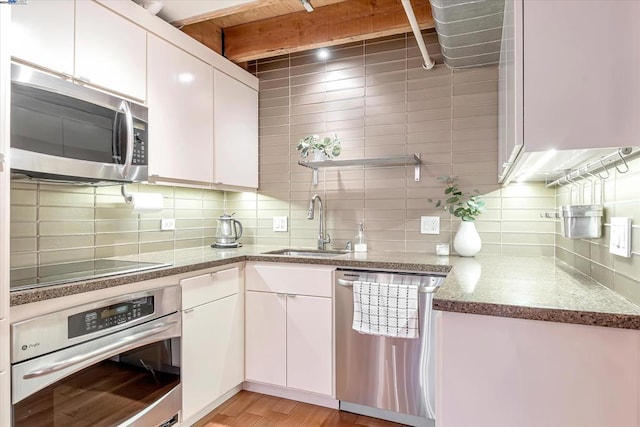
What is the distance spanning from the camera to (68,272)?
4.94ft

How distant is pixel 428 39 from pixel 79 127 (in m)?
2.07

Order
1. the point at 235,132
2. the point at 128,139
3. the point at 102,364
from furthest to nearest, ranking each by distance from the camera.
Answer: the point at 235,132, the point at 128,139, the point at 102,364

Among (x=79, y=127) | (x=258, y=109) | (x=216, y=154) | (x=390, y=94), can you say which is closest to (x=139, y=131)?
(x=79, y=127)

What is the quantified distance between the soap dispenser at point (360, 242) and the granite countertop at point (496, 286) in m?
0.31

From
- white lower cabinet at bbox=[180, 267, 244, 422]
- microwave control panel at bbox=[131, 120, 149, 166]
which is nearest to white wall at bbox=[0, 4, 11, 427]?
microwave control panel at bbox=[131, 120, 149, 166]

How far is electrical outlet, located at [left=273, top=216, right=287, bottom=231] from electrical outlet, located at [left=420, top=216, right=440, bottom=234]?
1022 millimetres

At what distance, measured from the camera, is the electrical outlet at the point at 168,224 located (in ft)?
7.82

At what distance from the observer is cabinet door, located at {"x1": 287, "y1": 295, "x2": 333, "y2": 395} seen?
206 cm

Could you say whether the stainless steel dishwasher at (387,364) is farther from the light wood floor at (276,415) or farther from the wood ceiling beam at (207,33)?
the wood ceiling beam at (207,33)

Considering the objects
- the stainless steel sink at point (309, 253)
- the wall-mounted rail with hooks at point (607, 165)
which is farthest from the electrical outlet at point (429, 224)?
the wall-mounted rail with hooks at point (607, 165)

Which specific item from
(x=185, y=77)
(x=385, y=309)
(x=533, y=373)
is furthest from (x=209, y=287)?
(x=533, y=373)

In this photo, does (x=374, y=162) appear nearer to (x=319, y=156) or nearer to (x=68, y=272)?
(x=319, y=156)

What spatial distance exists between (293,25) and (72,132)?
5.39 ft

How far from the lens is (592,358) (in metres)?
0.90
